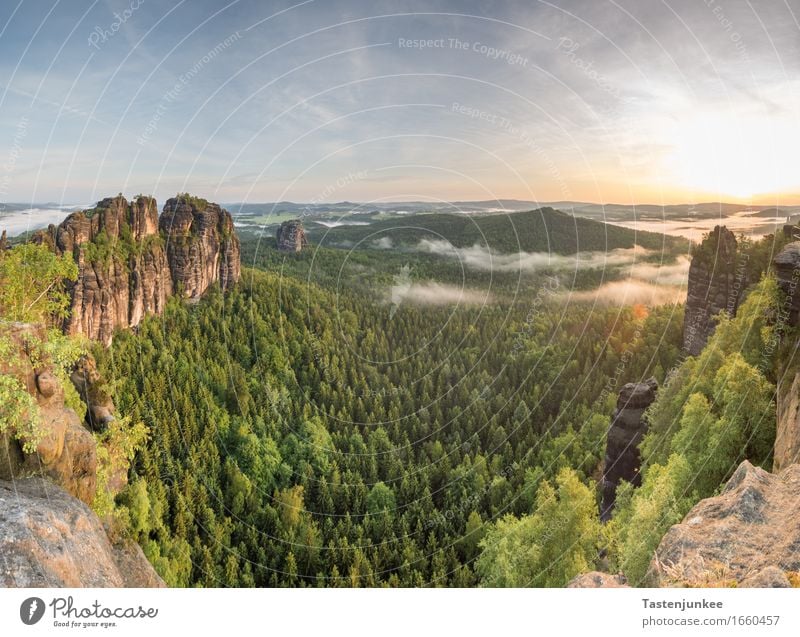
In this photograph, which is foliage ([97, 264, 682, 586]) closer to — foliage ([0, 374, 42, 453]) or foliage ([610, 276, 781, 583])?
foliage ([610, 276, 781, 583])

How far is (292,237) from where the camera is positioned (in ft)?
260

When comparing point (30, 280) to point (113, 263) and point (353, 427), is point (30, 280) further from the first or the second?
point (113, 263)

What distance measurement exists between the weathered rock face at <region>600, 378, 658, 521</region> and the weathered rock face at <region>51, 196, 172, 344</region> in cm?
3490

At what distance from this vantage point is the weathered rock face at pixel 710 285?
29547mm

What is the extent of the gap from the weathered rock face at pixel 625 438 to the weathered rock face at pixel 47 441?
69.1 ft

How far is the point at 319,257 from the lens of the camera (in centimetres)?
7606

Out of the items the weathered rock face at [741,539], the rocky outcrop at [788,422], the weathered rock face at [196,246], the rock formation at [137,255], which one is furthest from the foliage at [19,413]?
the weathered rock face at [196,246]

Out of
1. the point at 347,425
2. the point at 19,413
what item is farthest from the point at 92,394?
the point at 347,425

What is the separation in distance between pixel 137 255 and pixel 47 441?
38.3 meters

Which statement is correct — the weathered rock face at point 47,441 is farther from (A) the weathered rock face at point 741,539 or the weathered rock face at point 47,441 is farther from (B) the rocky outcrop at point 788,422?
(B) the rocky outcrop at point 788,422

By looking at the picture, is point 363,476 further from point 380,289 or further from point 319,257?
point 319,257

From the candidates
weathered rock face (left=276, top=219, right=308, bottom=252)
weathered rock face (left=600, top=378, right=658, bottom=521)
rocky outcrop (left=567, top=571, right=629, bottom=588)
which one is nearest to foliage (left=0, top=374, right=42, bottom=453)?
rocky outcrop (left=567, top=571, right=629, bottom=588)
